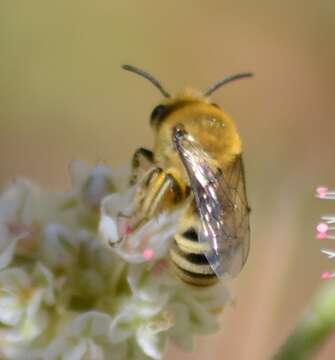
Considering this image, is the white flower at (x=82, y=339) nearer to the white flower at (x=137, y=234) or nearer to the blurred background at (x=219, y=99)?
the white flower at (x=137, y=234)

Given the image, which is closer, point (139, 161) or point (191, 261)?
point (191, 261)

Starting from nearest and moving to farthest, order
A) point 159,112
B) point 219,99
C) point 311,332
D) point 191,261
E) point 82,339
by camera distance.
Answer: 1. point 311,332
2. point 191,261
3. point 82,339
4. point 159,112
5. point 219,99

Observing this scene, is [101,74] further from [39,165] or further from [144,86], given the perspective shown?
[39,165]

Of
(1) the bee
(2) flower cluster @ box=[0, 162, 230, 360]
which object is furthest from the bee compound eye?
(2) flower cluster @ box=[0, 162, 230, 360]

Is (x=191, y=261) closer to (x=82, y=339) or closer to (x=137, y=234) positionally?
(x=137, y=234)

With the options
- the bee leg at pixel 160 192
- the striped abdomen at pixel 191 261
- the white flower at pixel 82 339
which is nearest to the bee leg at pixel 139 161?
the bee leg at pixel 160 192

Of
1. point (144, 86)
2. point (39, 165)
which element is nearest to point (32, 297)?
point (39, 165)

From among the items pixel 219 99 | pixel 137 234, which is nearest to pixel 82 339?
pixel 137 234
